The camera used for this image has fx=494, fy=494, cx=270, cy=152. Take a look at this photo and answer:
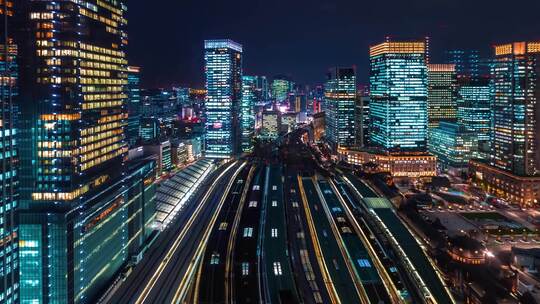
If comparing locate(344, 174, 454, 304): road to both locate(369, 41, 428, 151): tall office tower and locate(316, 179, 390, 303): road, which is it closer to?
locate(316, 179, 390, 303): road

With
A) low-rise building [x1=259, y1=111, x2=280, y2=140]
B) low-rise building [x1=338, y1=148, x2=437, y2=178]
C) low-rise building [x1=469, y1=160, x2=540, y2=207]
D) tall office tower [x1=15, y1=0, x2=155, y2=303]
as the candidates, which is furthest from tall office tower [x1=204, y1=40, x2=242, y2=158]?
tall office tower [x1=15, y1=0, x2=155, y2=303]

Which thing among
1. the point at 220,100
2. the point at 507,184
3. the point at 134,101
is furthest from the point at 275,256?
the point at 134,101

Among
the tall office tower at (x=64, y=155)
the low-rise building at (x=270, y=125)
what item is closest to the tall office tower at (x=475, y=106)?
the low-rise building at (x=270, y=125)

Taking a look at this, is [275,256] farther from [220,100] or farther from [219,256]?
[220,100]

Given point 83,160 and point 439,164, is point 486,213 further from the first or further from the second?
point 83,160

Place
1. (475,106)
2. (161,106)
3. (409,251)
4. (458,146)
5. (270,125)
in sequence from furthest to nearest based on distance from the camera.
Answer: (161,106) < (270,125) < (475,106) < (458,146) < (409,251)

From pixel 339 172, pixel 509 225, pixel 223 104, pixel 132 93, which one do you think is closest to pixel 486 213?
pixel 509 225
